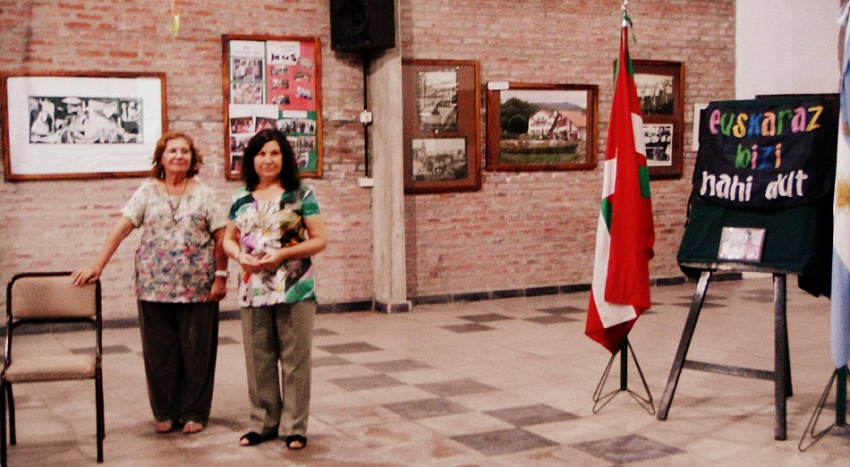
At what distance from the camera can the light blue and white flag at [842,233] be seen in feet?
14.7

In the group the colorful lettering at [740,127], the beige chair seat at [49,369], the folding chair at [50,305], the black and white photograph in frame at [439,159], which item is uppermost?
the colorful lettering at [740,127]

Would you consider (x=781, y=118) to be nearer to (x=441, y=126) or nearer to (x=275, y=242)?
(x=275, y=242)

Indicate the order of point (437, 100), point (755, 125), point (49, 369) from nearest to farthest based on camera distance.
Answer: point (49, 369)
point (755, 125)
point (437, 100)

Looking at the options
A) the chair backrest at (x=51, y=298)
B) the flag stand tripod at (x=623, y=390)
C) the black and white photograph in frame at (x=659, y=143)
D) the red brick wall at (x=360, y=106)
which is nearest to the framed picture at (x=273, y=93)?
the red brick wall at (x=360, y=106)

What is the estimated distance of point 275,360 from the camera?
4695 mm

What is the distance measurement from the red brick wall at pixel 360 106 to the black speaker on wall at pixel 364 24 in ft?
0.87

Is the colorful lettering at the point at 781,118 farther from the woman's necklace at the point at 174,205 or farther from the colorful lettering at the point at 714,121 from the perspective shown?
the woman's necklace at the point at 174,205

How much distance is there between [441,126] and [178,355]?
5.09 meters

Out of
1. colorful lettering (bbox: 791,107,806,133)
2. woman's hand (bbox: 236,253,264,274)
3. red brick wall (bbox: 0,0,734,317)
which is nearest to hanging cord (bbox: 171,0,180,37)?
red brick wall (bbox: 0,0,734,317)

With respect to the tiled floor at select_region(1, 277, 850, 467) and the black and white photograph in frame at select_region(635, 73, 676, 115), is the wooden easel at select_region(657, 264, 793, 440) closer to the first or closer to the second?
the tiled floor at select_region(1, 277, 850, 467)

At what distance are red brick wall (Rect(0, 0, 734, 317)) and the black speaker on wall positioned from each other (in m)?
0.27

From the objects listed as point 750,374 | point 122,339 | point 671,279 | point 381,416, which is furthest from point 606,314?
point 671,279

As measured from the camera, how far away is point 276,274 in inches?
181

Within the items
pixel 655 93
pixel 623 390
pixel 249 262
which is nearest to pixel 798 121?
pixel 623 390
